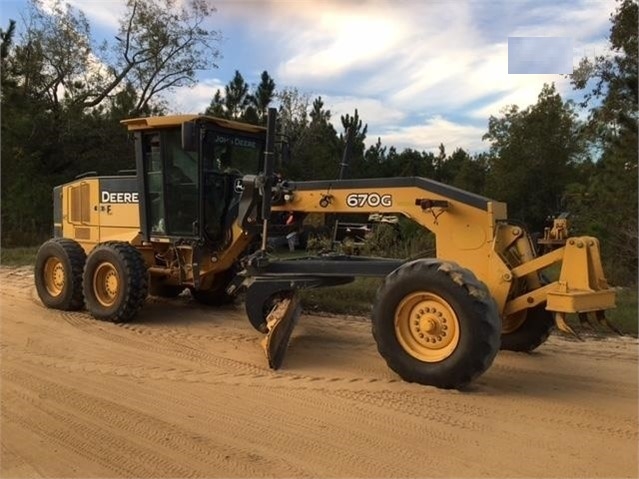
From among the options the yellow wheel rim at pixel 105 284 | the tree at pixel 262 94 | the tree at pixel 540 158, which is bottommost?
the yellow wheel rim at pixel 105 284

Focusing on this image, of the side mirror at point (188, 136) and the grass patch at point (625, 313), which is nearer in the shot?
the side mirror at point (188, 136)

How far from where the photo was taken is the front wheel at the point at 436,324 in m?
5.22

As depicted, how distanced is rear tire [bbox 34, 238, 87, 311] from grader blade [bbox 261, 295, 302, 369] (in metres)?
3.74

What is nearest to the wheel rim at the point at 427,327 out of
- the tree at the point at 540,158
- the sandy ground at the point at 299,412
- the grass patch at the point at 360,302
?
the sandy ground at the point at 299,412

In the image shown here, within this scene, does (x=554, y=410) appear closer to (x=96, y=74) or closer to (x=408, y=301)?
(x=408, y=301)

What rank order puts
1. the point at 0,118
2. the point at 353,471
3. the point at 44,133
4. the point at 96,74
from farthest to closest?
1. the point at 96,74
2. the point at 44,133
3. the point at 0,118
4. the point at 353,471

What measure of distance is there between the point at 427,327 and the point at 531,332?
1468mm

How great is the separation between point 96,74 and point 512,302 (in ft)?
89.3

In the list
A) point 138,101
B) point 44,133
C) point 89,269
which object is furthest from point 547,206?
point 89,269

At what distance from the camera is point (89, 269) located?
8812 millimetres

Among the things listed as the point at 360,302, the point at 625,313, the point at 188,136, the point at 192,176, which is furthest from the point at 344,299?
the point at 625,313

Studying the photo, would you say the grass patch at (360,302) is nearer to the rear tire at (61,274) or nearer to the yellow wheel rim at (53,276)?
the rear tire at (61,274)

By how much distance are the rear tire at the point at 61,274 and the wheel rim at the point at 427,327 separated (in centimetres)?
545

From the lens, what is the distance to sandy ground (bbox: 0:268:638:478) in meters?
4.07
